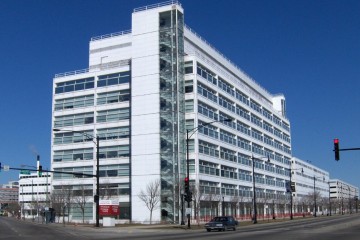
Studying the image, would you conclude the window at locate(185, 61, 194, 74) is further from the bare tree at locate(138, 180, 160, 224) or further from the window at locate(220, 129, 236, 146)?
the bare tree at locate(138, 180, 160, 224)

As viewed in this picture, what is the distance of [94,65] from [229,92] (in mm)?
28695

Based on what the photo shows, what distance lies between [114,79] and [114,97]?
11.5ft

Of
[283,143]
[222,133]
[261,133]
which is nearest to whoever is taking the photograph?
[222,133]

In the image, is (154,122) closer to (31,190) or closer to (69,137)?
(69,137)

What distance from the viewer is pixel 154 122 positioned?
3354 inches

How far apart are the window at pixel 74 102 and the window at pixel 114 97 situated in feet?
7.48

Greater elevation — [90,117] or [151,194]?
[90,117]

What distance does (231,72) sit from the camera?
11681 cm

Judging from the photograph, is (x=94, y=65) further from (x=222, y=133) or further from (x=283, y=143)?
(x=283, y=143)

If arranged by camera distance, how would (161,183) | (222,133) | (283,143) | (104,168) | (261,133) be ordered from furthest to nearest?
(283,143), (261,133), (222,133), (104,168), (161,183)

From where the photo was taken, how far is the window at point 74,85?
98125mm

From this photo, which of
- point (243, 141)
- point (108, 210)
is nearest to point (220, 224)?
point (108, 210)

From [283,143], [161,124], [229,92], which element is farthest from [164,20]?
Answer: [283,143]

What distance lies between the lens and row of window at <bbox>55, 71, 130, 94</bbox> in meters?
93.4
